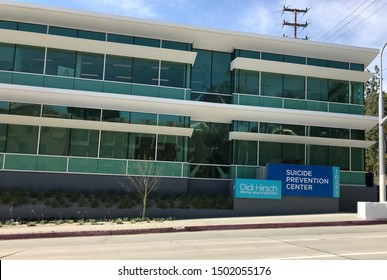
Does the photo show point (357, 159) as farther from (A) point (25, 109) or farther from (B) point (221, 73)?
(A) point (25, 109)

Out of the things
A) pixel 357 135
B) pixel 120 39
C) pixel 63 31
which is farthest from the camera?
pixel 357 135

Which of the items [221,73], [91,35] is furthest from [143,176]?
[91,35]

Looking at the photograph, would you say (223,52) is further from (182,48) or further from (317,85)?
(317,85)

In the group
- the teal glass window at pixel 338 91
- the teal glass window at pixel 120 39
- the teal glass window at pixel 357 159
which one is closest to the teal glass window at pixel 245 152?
the teal glass window at pixel 338 91

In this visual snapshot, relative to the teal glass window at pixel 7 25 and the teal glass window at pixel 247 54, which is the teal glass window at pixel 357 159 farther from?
the teal glass window at pixel 7 25

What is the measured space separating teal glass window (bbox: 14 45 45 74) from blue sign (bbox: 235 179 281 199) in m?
13.1

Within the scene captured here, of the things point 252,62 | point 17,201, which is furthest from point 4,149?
point 252,62

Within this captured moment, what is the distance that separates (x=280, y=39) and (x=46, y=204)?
16852mm

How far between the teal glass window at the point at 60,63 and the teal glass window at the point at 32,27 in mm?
1267

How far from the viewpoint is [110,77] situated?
22.8 metres

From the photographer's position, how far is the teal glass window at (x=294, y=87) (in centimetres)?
2514

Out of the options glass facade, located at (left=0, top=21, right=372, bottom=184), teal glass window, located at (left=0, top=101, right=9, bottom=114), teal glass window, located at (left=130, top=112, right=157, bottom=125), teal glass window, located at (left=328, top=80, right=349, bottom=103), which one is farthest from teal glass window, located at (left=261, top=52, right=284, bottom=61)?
teal glass window, located at (left=0, top=101, right=9, bottom=114)

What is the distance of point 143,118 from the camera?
22641 mm

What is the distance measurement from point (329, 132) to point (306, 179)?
4.89 m
